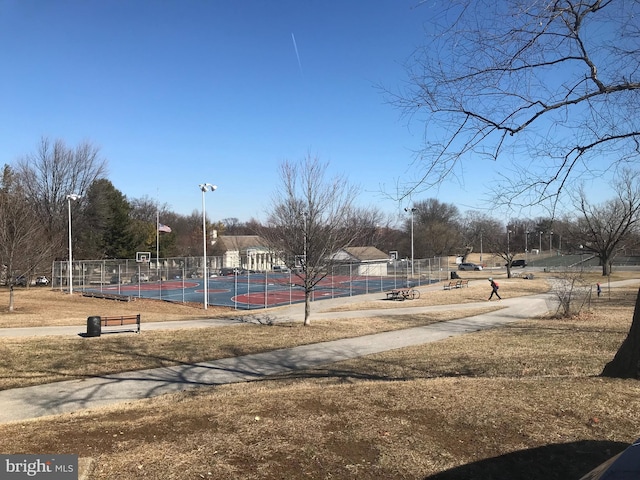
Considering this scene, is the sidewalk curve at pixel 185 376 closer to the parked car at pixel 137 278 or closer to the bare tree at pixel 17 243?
the bare tree at pixel 17 243

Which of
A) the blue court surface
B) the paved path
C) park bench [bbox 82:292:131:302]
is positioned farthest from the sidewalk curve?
park bench [bbox 82:292:131:302]

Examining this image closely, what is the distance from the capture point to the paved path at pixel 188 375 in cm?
809

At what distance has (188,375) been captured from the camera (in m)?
10.2

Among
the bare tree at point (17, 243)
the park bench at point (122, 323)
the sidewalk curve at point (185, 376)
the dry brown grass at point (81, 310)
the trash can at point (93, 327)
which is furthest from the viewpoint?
the bare tree at point (17, 243)

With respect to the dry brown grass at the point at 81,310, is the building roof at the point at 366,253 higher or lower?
higher

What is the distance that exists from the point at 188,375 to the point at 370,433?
6923mm

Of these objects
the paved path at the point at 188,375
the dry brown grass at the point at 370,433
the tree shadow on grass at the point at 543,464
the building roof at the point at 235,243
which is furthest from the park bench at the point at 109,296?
the building roof at the point at 235,243

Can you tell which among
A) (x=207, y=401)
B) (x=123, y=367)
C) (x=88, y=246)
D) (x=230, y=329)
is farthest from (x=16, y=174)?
(x=207, y=401)

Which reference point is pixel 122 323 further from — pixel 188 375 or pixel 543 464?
pixel 543 464

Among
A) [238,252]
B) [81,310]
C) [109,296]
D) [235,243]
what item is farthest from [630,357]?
[235,243]

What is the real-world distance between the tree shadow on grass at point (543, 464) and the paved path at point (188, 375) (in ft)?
21.2

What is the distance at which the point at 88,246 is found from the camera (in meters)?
53.8

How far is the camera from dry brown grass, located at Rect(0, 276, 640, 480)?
3576 millimetres

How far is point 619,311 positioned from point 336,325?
13.9m
